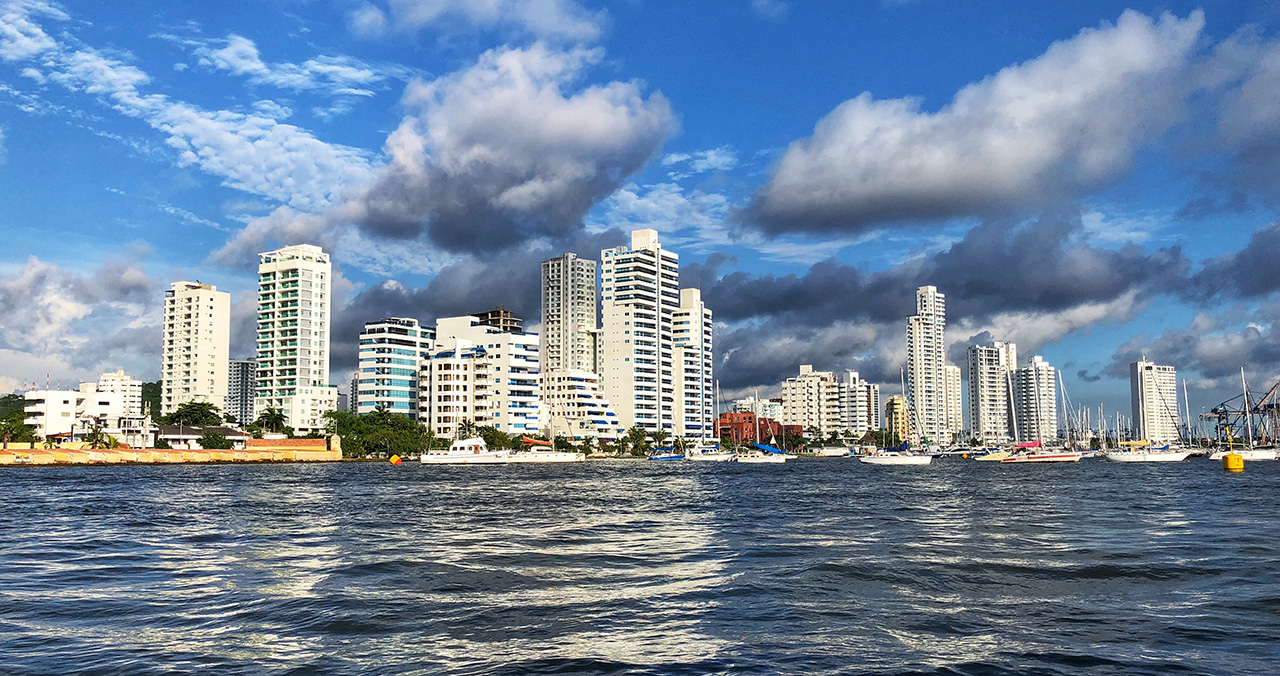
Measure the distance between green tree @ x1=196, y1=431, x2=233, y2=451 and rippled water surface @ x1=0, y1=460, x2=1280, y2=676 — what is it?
126824 millimetres

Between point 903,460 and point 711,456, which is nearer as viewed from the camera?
point 903,460

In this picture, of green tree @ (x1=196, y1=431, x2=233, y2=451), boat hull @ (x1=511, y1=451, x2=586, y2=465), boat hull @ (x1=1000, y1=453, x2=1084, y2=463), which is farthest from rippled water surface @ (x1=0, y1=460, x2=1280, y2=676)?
green tree @ (x1=196, y1=431, x2=233, y2=451)

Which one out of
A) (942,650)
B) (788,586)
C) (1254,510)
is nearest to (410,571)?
(788,586)

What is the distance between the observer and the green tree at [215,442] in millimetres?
161125

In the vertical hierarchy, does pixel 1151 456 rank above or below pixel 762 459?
above

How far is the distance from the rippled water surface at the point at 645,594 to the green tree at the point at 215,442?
127 meters

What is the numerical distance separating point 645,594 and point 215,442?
159 meters

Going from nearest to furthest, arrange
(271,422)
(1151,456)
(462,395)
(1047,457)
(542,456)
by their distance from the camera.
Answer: (542,456) → (1151,456) → (1047,457) → (271,422) → (462,395)

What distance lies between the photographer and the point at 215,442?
161m

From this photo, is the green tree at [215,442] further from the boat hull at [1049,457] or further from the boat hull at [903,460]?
the boat hull at [1049,457]

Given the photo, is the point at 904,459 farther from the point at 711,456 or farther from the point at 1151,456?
the point at 711,456

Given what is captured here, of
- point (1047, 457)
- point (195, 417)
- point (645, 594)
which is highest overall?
point (195, 417)

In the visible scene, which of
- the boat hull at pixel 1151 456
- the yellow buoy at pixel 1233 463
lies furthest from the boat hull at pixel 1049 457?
the yellow buoy at pixel 1233 463

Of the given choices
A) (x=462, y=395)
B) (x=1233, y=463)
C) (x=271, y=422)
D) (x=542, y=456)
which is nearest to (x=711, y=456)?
(x=542, y=456)
